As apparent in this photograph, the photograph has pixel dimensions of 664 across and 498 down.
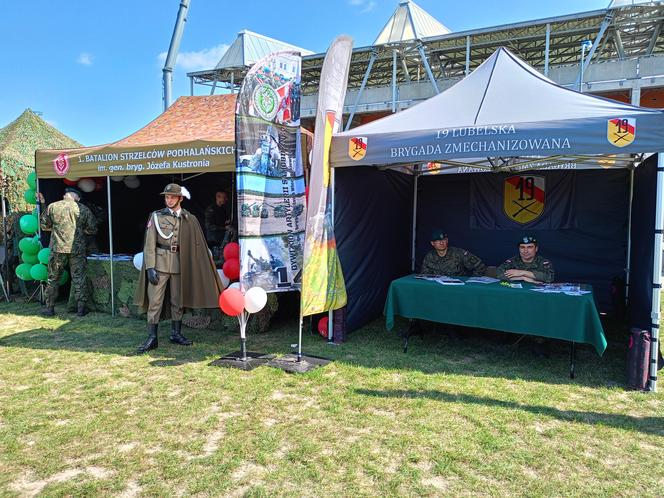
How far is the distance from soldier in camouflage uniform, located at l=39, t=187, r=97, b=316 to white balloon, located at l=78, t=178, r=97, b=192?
2.52 feet

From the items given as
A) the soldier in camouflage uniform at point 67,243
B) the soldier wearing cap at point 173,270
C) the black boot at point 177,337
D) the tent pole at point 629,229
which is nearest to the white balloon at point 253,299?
the soldier wearing cap at point 173,270

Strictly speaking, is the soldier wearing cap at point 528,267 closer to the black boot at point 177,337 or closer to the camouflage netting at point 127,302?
the camouflage netting at point 127,302

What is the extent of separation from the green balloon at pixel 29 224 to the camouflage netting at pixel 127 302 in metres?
1.10

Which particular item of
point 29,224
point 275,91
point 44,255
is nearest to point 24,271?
point 44,255

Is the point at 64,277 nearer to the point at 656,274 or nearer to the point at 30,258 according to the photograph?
the point at 30,258

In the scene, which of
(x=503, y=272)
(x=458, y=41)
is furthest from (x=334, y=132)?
(x=458, y=41)

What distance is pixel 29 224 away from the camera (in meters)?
6.96

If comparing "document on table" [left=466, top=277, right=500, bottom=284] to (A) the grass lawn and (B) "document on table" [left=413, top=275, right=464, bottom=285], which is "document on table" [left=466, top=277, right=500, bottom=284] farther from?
(A) the grass lawn

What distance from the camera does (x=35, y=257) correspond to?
698 centimetres

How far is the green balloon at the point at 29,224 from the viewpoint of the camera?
22.8 feet

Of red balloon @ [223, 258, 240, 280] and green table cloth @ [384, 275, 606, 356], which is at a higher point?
red balloon @ [223, 258, 240, 280]

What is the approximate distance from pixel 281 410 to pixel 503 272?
2.91 m

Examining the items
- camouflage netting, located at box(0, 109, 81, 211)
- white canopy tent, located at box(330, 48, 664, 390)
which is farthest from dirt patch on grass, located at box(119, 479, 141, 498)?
camouflage netting, located at box(0, 109, 81, 211)

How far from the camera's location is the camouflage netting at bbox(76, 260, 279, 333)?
5.62 m
